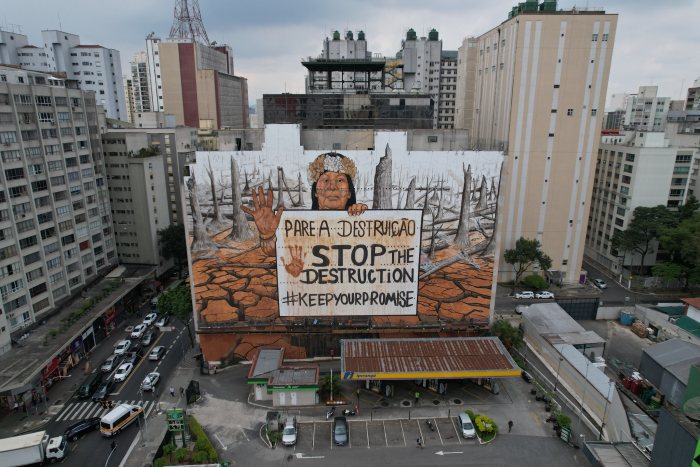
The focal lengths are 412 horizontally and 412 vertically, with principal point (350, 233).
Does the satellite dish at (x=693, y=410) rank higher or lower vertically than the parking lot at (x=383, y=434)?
higher

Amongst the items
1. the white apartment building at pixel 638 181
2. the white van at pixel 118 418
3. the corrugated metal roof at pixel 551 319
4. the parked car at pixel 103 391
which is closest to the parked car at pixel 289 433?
the white van at pixel 118 418

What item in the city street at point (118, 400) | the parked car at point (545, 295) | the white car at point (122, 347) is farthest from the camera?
the parked car at point (545, 295)

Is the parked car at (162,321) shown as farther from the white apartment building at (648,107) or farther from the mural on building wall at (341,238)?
the white apartment building at (648,107)

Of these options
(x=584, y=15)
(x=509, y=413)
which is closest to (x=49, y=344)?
(x=509, y=413)

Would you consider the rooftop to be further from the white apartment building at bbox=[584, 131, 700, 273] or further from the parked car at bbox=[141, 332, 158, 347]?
the white apartment building at bbox=[584, 131, 700, 273]

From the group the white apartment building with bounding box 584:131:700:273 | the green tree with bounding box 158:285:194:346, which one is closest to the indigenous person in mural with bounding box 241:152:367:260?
the green tree with bounding box 158:285:194:346

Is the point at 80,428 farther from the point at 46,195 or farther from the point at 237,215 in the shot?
the point at 46,195

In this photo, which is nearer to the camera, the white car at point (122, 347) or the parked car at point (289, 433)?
the parked car at point (289, 433)
